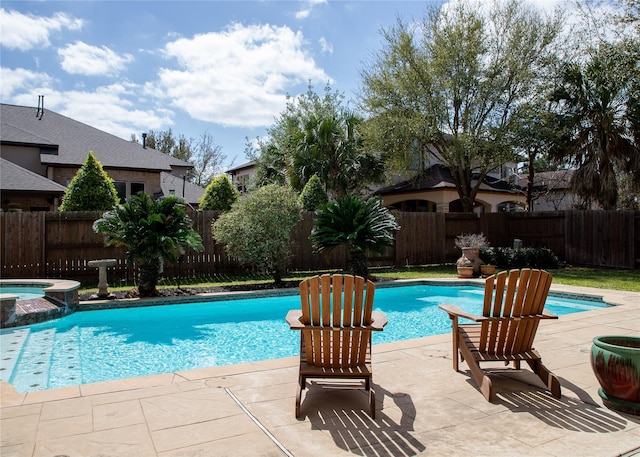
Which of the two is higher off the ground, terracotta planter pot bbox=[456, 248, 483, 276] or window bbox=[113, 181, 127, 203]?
window bbox=[113, 181, 127, 203]

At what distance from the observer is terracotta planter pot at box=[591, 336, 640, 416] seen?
3430mm

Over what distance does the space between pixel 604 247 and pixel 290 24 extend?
1286 cm

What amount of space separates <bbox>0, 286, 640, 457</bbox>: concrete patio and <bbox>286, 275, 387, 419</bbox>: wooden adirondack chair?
0.29 metres

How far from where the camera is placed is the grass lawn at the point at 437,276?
38.7 feet

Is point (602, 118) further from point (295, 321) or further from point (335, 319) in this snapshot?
point (295, 321)

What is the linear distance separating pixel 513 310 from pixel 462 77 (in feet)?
50.1

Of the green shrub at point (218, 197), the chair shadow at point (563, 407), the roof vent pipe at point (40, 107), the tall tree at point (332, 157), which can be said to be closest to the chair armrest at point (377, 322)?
the chair shadow at point (563, 407)

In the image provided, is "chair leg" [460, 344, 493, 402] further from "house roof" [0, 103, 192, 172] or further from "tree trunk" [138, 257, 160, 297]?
"house roof" [0, 103, 192, 172]

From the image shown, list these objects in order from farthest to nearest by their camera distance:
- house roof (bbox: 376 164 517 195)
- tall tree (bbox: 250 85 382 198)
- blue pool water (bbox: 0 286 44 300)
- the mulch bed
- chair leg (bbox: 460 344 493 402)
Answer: house roof (bbox: 376 164 517 195), tall tree (bbox: 250 85 382 198), blue pool water (bbox: 0 286 44 300), the mulch bed, chair leg (bbox: 460 344 493 402)

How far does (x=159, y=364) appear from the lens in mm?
6246

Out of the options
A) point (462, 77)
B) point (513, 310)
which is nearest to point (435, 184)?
point (462, 77)

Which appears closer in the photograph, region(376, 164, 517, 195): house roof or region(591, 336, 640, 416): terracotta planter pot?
region(591, 336, 640, 416): terracotta planter pot

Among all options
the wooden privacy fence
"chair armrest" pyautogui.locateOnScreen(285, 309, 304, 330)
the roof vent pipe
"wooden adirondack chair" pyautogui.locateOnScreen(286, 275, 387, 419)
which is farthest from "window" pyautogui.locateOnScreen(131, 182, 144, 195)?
"wooden adirondack chair" pyautogui.locateOnScreen(286, 275, 387, 419)

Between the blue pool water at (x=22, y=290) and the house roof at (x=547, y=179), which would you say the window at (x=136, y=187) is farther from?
the house roof at (x=547, y=179)
